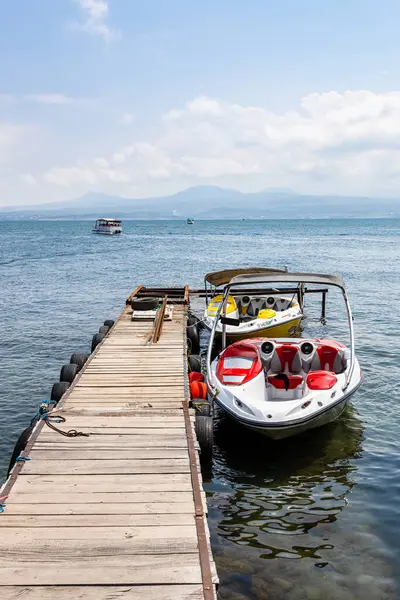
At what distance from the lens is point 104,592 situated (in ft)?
19.5

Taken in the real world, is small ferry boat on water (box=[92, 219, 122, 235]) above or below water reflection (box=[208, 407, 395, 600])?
above

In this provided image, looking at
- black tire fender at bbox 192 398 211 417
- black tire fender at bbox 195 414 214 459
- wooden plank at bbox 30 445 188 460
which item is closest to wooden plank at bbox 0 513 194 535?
wooden plank at bbox 30 445 188 460

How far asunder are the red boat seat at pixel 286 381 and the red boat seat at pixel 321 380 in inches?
24.8

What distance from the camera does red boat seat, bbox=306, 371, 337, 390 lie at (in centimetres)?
1323

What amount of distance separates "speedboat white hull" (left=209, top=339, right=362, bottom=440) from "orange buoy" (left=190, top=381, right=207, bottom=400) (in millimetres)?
594

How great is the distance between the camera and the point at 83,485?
835 centimetres

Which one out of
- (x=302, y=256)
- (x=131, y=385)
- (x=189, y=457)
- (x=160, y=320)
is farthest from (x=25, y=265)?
(x=189, y=457)

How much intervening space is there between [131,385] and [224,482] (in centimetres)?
352

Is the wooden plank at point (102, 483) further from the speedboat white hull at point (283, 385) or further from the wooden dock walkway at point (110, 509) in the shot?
the speedboat white hull at point (283, 385)

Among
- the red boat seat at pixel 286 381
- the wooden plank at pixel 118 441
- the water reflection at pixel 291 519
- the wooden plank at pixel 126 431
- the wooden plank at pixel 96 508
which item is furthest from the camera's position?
the red boat seat at pixel 286 381

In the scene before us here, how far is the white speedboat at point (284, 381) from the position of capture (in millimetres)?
12227

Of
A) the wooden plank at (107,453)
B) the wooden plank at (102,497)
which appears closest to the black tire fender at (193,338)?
the wooden plank at (107,453)

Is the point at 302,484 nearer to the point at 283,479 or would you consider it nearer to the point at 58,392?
the point at 283,479

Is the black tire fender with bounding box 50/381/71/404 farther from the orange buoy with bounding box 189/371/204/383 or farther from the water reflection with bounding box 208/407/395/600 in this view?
the water reflection with bounding box 208/407/395/600
